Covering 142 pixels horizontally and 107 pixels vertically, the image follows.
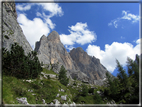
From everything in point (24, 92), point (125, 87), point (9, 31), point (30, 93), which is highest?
point (9, 31)

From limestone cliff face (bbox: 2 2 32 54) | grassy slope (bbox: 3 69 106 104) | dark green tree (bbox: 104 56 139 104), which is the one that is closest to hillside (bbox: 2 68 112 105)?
grassy slope (bbox: 3 69 106 104)

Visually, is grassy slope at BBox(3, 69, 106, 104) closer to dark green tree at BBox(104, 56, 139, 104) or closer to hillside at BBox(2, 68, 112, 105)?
hillside at BBox(2, 68, 112, 105)

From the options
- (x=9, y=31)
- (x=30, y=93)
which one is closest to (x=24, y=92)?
(x=30, y=93)

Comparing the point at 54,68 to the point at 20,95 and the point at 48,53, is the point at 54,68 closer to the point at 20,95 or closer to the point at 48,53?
the point at 48,53

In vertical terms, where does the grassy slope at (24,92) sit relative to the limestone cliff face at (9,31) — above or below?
below

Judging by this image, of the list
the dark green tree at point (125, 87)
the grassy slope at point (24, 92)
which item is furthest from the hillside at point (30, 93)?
the dark green tree at point (125, 87)

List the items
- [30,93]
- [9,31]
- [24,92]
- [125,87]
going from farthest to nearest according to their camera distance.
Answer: [9,31] < [125,87] < [30,93] < [24,92]

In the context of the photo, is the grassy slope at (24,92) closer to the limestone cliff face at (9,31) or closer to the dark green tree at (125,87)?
the dark green tree at (125,87)

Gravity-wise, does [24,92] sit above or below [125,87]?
above

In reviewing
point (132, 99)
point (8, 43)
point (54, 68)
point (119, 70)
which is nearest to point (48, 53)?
point (54, 68)

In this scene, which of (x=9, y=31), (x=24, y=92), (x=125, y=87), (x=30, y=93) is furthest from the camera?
(x=9, y=31)

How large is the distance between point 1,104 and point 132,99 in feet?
114

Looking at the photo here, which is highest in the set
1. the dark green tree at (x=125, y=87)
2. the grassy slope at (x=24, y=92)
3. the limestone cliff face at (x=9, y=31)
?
the limestone cliff face at (x=9, y=31)

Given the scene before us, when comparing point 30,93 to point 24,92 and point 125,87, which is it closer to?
point 24,92
